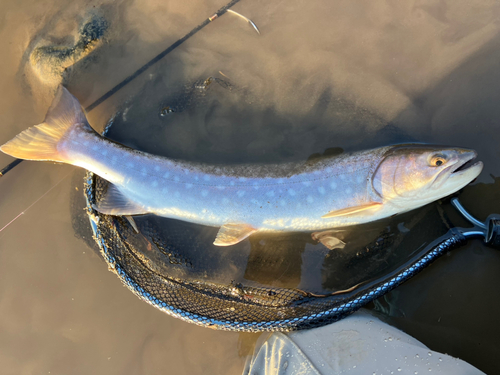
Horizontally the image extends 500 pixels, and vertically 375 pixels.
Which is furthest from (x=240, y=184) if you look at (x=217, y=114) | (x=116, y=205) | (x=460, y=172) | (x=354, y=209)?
(x=460, y=172)

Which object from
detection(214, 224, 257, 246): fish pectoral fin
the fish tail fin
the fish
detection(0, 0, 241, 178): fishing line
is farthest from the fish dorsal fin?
detection(0, 0, 241, 178): fishing line

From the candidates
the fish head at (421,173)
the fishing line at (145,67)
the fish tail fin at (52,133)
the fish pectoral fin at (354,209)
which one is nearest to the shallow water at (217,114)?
the fishing line at (145,67)

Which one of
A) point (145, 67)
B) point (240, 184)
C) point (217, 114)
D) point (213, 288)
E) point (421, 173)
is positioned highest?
point (145, 67)

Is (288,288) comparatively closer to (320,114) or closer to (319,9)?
(320,114)

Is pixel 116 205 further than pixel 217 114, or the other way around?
pixel 217 114

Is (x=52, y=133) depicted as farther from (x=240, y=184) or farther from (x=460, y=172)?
(x=460, y=172)

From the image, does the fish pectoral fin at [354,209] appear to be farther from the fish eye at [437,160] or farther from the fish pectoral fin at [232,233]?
the fish pectoral fin at [232,233]

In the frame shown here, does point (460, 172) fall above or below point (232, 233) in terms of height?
above
